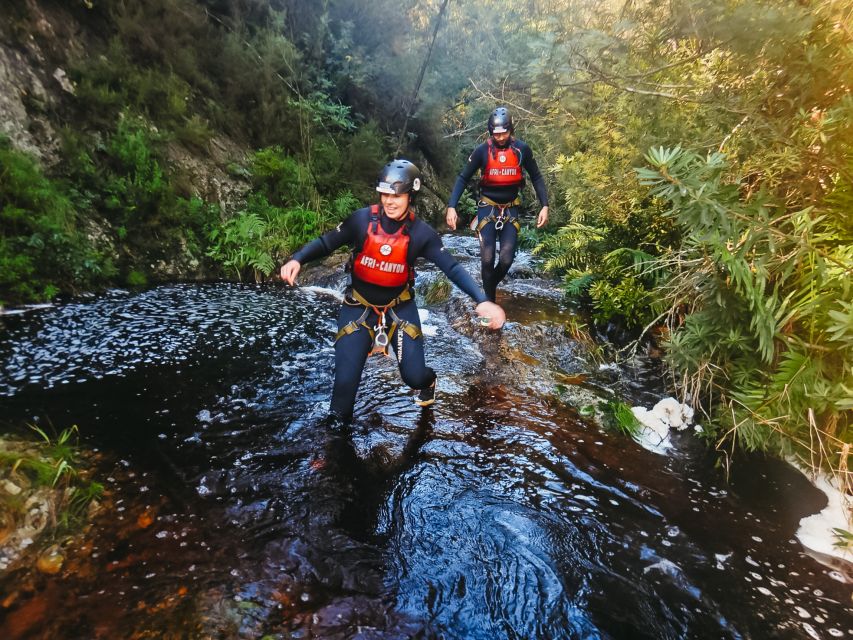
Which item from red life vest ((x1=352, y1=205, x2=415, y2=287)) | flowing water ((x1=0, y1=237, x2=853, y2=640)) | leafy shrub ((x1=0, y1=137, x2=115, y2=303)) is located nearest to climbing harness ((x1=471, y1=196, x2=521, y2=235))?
flowing water ((x1=0, y1=237, x2=853, y2=640))

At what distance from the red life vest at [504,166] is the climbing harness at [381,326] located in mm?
3293

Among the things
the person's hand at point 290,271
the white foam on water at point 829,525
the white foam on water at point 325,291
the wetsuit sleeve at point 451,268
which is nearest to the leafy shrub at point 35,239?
the white foam on water at point 325,291

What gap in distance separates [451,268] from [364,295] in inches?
34.2

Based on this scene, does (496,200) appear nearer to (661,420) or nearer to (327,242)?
(327,242)

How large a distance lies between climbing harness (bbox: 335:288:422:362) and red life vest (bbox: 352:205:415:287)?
0.74 feet

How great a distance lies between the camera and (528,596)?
2941 mm

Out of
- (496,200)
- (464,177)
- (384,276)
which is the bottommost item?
(384,276)

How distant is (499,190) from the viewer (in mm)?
7074

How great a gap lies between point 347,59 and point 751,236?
47.0 ft

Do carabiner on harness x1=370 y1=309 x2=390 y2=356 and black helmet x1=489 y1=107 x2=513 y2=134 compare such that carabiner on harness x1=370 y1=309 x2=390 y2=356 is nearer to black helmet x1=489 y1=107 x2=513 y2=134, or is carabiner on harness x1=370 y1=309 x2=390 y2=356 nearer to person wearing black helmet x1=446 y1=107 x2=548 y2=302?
person wearing black helmet x1=446 y1=107 x2=548 y2=302

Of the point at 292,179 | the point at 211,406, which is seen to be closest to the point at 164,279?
the point at 292,179

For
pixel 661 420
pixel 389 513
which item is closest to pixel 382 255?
pixel 389 513

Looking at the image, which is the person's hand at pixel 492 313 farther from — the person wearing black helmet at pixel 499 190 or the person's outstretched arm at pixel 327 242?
the person wearing black helmet at pixel 499 190

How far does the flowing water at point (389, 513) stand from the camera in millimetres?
2729
